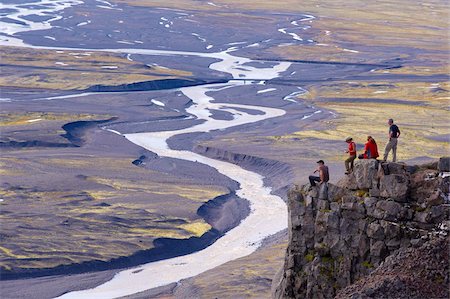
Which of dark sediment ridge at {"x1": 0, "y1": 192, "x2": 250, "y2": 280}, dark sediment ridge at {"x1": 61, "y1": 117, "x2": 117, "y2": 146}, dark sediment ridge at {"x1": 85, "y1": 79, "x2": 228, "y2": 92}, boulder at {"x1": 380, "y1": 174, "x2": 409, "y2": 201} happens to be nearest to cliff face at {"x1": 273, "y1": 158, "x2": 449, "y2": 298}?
boulder at {"x1": 380, "y1": 174, "x2": 409, "y2": 201}

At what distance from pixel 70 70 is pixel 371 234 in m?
97.6

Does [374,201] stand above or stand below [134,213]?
above

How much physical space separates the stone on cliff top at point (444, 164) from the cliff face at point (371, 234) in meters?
0.02

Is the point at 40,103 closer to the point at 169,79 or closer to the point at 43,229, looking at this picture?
the point at 169,79

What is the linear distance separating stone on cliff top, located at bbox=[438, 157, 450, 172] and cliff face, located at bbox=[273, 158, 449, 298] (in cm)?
2

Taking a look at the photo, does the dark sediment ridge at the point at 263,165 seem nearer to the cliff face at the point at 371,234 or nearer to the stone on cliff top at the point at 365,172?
the cliff face at the point at 371,234

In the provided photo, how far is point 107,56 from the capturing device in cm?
13062

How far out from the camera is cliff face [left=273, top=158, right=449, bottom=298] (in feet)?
67.2

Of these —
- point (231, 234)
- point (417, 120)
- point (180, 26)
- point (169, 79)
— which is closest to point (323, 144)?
point (417, 120)

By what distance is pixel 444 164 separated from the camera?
21.9 metres

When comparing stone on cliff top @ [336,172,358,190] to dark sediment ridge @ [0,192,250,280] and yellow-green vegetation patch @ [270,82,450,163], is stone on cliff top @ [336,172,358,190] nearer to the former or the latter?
dark sediment ridge @ [0,192,250,280]

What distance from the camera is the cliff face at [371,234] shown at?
2048 centimetres

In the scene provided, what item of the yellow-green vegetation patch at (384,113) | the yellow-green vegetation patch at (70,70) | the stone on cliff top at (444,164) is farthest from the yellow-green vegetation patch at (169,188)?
the yellow-green vegetation patch at (70,70)

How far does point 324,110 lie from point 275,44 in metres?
58.7
